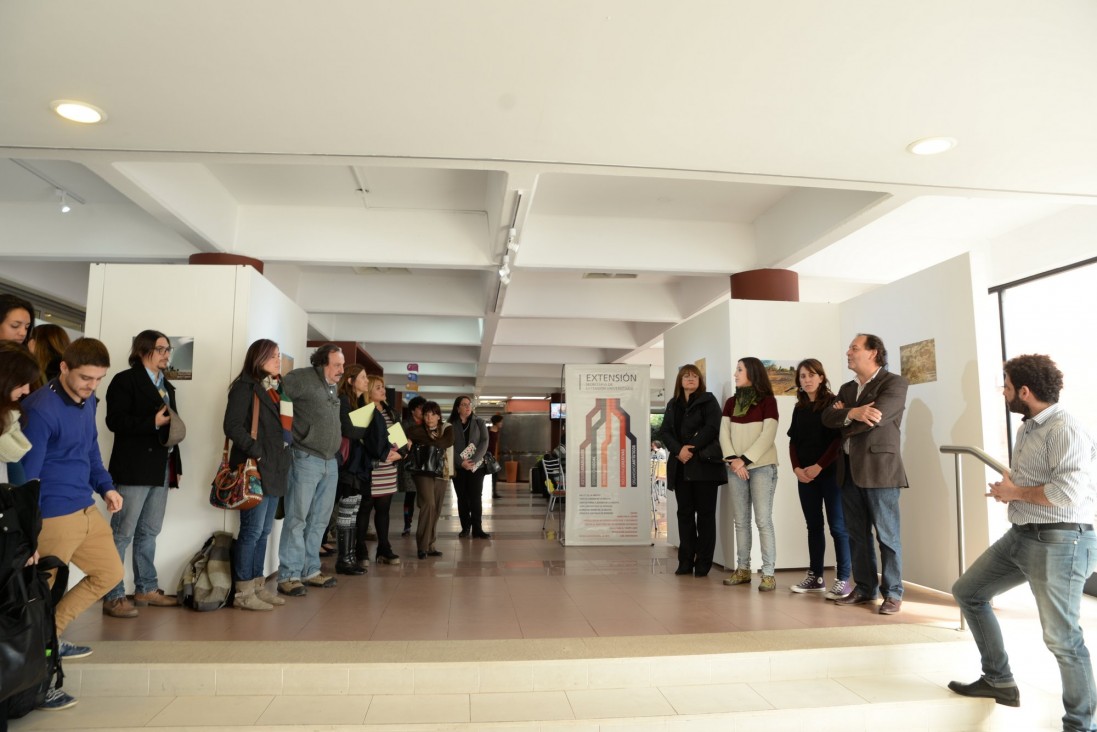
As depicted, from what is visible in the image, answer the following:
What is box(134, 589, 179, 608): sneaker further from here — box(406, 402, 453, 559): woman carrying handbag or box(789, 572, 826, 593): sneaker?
box(789, 572, 826, 593): sneaker

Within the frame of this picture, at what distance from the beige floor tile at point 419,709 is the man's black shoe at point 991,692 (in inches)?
93.1

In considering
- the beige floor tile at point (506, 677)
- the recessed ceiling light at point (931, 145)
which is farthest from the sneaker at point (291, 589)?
the recessed ceiling light at point (931, 145)

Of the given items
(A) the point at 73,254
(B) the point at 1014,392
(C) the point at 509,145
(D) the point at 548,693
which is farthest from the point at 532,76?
(A) the point at 73,254

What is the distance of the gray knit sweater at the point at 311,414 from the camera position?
186 inches

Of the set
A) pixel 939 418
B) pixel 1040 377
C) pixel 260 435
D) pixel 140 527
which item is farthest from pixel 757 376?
pixel 140 527

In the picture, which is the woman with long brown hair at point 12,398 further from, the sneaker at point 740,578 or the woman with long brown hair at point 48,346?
the sneaker at point 740,578

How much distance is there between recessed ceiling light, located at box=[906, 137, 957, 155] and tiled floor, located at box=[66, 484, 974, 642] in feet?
8.95

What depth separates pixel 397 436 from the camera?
6023 millimetres

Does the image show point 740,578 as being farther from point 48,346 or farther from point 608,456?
point 48,346

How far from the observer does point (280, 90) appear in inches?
133

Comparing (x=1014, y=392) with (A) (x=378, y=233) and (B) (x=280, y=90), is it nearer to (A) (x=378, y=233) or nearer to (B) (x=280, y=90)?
(B) (x=280, y=90)

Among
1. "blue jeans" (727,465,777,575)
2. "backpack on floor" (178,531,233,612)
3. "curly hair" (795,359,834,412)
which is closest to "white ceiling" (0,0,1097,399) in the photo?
"curly hair" (795,359,834,412)

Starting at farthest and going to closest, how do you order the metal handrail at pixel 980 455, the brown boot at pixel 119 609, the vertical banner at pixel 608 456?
1. the vertical banner at pixel 608 456
2. the brown boot at pixel 119 609
3. the metal handrail at pixel 980 455

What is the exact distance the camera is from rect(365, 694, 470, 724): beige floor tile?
10.0ft
